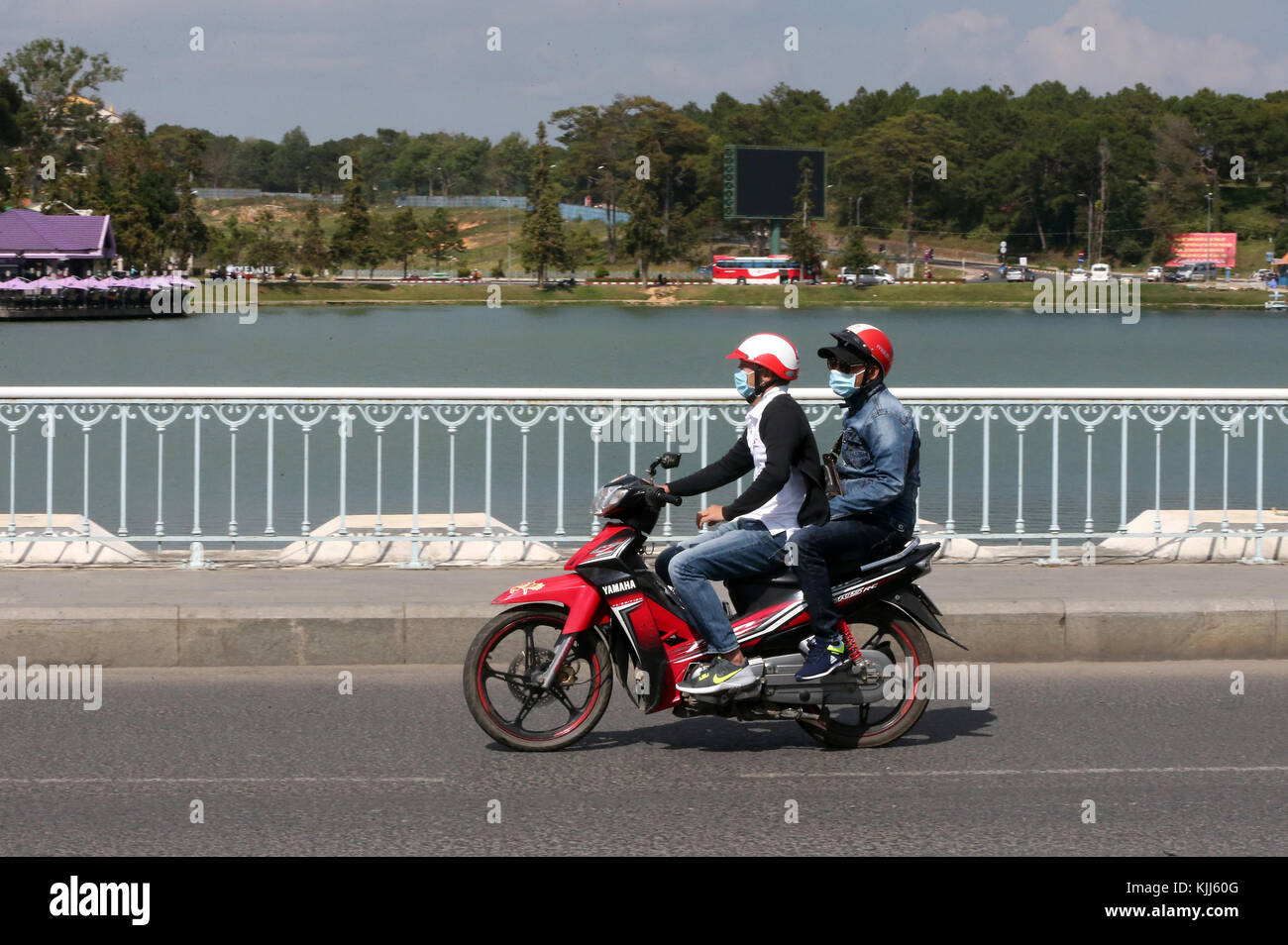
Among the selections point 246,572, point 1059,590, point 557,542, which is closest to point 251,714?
point 246,572

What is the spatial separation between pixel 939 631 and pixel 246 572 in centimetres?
524

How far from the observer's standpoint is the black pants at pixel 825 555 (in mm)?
6727

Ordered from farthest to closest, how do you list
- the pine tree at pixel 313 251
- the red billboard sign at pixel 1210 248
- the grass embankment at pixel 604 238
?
the grass embankment at pixel 604 238 < the pine tree at pixel 313 251 < the red billboard sign at pixel 1210 248

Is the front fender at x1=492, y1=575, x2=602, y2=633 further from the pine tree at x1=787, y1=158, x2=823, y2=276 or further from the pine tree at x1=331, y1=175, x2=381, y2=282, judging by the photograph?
the pine tree at x1=331, y1=175, x2=381, y2=282

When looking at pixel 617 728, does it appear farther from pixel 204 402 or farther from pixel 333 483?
pixel 333 483

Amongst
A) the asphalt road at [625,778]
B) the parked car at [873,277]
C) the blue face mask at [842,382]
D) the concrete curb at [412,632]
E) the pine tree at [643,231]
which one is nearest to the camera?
the asphalt road at [625,778]

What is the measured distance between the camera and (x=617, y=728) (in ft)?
24.3

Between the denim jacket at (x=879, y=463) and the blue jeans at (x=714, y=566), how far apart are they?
0.35 meters

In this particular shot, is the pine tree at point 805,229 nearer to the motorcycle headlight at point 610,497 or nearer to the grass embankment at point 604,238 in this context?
the grass embankment at point 604,238

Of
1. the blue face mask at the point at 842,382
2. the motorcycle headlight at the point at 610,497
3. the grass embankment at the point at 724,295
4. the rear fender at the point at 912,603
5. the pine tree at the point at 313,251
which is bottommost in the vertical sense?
the rear fender at the point at 912,603

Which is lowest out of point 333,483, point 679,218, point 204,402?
point 333,483

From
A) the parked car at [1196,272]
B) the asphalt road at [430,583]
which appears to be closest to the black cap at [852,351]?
the asphalt road at [430,583]

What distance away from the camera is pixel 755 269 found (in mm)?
148750

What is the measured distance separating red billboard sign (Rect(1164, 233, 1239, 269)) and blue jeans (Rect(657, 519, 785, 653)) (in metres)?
154
